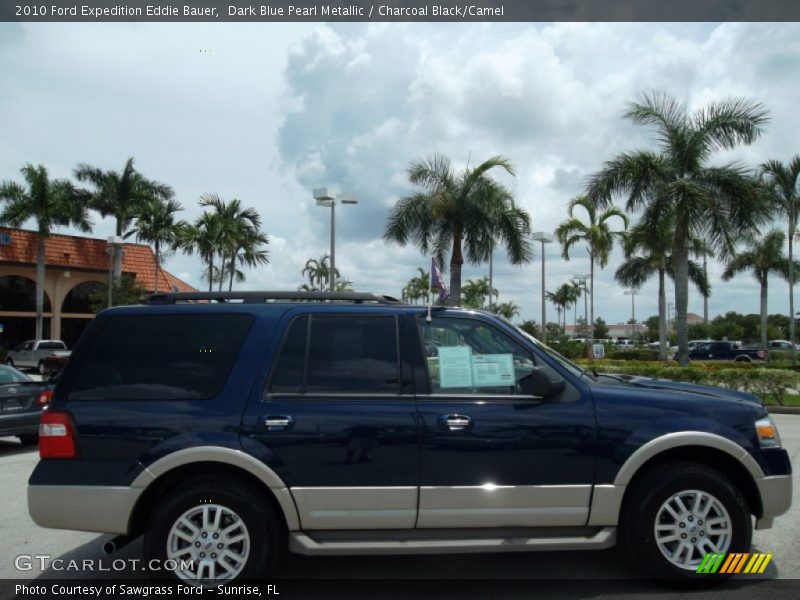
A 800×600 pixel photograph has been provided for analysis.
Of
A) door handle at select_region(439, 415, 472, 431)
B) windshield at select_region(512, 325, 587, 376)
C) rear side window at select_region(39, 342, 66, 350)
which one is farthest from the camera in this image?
rear side window at select_region(39, 342, 66, 350)

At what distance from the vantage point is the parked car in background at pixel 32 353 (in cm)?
3122

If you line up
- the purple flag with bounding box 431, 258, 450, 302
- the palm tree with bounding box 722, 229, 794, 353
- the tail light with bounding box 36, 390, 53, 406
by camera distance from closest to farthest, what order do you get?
the purple flag with bounding box 431, 258, 450, 302 → the tail light with bounding box 36, 390, 53, 406 → the palm tree with bounding box 722, 229, 794, 353

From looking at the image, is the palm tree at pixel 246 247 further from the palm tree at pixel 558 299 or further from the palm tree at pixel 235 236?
the palm tree at pixel 558 299

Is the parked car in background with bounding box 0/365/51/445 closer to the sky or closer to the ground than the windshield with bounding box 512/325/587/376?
closer to the ground

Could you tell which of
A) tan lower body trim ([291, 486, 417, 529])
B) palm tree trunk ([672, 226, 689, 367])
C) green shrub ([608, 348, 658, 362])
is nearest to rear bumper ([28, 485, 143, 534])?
tan lower body trim ([291, 486, 417, 529])

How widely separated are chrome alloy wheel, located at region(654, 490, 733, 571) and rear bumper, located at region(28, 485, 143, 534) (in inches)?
133

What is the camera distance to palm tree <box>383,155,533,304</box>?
23766 millimetres

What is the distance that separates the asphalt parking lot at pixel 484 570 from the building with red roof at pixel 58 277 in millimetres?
34980

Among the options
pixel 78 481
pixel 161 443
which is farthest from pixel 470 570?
pixel 78 481

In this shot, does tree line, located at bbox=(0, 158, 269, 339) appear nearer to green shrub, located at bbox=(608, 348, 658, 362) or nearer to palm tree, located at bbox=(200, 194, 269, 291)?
palm tree, located at bbox=(200, 194, 269, 291)

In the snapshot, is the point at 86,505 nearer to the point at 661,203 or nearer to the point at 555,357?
the point at 555,357

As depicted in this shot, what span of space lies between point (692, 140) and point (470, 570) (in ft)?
65.0

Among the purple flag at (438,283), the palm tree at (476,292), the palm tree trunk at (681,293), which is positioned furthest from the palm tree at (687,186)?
the palm tree at (476,292)

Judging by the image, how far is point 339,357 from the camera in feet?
15.1
